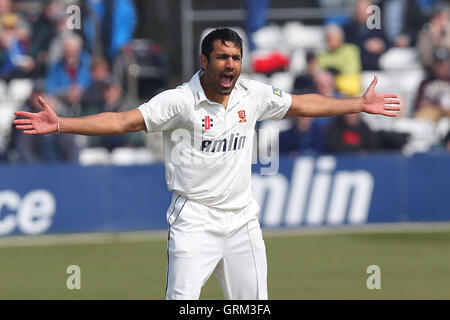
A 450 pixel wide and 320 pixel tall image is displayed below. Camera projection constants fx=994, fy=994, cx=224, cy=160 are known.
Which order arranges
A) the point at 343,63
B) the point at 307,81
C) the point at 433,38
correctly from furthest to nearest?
the point at 433,38, the point at 343,63, the point at 307,81

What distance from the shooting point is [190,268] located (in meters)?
7.15

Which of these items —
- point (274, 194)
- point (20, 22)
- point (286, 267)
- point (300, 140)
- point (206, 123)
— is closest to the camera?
point (206, 123)

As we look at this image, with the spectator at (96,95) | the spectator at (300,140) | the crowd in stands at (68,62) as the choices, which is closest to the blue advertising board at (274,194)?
the spectator at (300,140)

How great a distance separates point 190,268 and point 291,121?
34.5 feet

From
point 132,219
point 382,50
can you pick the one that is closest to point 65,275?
point 132,219

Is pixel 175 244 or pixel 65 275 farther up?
pixel 175 244

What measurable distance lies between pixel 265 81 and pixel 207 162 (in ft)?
37.8

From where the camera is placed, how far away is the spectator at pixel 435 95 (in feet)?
59.5

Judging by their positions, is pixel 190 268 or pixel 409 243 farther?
pixel 409 243

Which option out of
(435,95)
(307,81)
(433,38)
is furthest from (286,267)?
(433,38)

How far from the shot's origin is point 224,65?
7.07m

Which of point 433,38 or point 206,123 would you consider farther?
point 433,38

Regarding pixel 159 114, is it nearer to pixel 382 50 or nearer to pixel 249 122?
pixel 249 122

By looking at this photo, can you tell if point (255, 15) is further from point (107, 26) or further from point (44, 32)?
point (44, 32)
